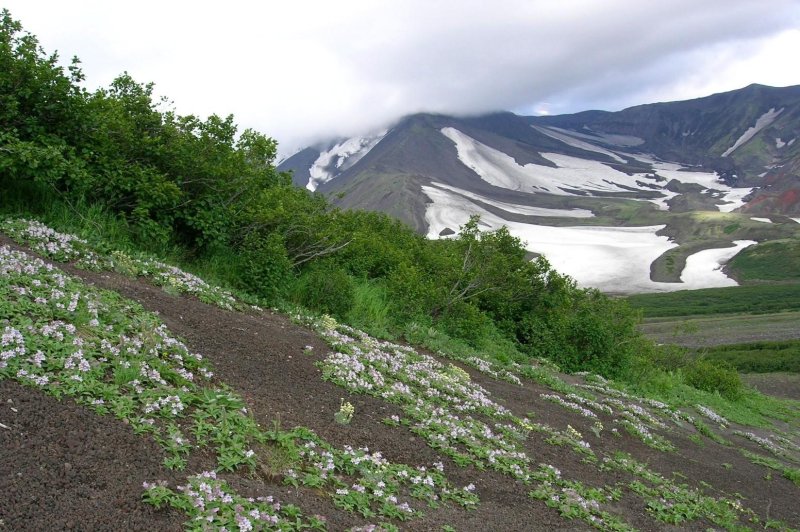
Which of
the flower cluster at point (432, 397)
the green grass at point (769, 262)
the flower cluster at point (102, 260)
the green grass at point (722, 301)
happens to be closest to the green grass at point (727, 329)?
the green grass at point (722, 301)

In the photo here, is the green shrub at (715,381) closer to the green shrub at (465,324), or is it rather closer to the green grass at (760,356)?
the green shrub at (465,324)

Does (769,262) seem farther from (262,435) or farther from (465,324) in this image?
(262,435)

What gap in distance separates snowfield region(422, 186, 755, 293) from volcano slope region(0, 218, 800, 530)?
9793 cm

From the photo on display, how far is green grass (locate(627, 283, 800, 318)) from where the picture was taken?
90.5 meters

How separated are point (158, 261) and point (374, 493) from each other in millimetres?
7214

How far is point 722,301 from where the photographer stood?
322ft

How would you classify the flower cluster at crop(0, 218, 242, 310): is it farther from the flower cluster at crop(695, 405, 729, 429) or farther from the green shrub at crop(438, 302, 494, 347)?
the flower cluster at crop(695, 405, 729, 429)

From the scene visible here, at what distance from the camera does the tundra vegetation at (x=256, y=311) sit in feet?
17.2

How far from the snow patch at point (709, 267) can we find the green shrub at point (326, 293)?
121503 mm

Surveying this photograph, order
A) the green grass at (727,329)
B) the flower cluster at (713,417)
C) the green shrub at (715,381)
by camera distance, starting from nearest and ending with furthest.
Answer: the flower cluster at (713,417) → the green shrub at (715,381) → the green grass at (727,329)

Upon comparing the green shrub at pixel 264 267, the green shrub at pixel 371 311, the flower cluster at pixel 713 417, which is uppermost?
the green shrub at pixel 264 267

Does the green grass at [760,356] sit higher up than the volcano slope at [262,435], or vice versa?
the volcano slope at [262,435]

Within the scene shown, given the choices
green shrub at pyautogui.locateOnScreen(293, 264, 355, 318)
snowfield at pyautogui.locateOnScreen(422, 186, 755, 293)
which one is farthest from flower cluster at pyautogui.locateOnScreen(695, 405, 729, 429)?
snowfield at pyautogui.locateOnScreen(422, 186, 755, 293)

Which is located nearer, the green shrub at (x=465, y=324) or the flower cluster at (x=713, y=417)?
the green shrub at (x=465, y=324)
